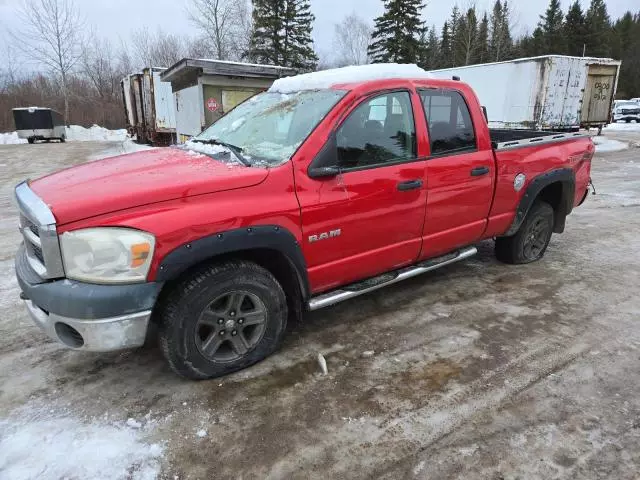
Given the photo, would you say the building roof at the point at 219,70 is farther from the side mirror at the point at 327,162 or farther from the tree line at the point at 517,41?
the tree line at the point at 517,41

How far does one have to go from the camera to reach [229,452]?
231 centimetres

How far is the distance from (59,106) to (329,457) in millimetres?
44448

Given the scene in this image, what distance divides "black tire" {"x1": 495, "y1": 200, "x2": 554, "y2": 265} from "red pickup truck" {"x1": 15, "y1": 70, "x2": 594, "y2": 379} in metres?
0.66

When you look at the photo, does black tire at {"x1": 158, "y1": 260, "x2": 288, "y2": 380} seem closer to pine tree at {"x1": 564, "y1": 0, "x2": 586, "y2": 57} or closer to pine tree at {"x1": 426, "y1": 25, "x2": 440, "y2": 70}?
pine tree at {"x1": 426, "y1": 25, "x2": 440, "y2": 70}

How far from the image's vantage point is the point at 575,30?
49406mm

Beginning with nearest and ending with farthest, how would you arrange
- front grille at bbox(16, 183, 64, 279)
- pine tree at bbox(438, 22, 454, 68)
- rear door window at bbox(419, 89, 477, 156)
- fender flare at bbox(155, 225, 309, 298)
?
front grille at bbox(16, 183, 64, 279) → fender flare at bbox(155, 225, 309, 298) → rear door window at bbox(419, 89, 477, 156) → pine tree at bbox(438, 22, 454, 68)

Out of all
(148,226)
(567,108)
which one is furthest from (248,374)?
(567,108)

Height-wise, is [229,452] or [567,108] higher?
[567,108]

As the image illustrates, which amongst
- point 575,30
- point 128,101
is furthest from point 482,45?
point 128,101

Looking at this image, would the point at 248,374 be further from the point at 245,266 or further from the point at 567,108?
the point at 567,108

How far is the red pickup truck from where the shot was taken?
2391mm

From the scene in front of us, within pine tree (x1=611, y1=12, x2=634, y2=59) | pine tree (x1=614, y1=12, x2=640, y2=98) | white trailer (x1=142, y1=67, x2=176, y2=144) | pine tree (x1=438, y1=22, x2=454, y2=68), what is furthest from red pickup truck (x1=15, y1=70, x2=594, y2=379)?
pine tree (x1=611, y1=12, x2=634, y2=59)

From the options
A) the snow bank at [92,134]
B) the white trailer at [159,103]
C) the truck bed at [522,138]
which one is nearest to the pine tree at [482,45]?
the snow bank at [92,134]

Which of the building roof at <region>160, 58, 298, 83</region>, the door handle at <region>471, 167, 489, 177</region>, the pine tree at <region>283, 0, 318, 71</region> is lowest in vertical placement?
the door handle at <region>471, 167, 489, 177</region>
